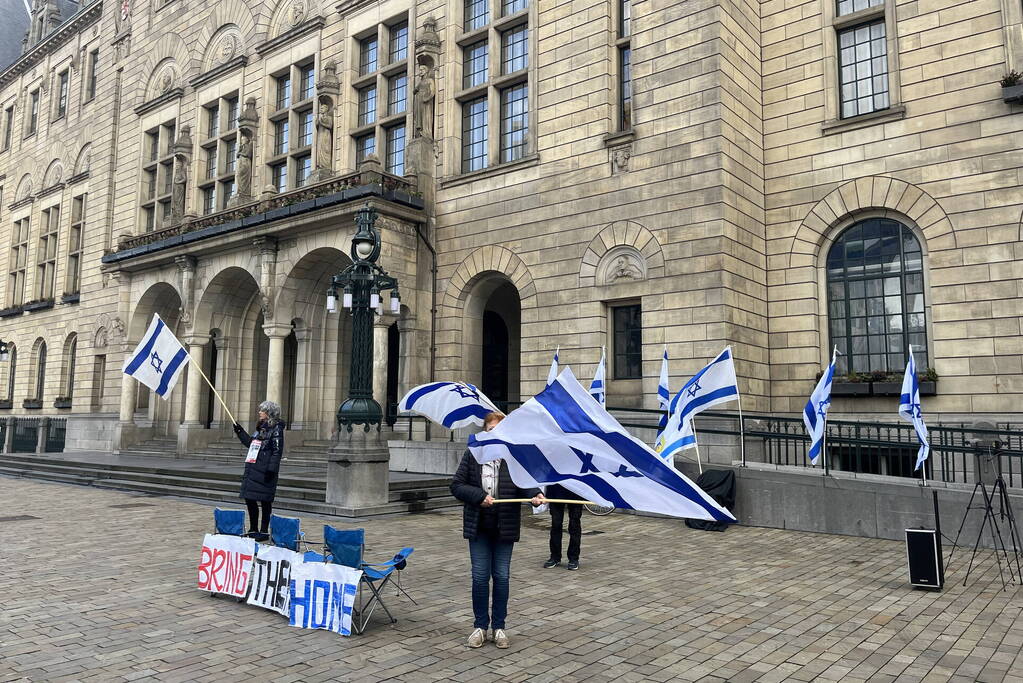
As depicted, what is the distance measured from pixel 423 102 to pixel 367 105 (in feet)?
10.8

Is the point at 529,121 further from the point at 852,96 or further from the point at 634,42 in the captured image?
the point at 852,96

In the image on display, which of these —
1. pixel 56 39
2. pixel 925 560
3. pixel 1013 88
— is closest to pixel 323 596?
pixel 925 560

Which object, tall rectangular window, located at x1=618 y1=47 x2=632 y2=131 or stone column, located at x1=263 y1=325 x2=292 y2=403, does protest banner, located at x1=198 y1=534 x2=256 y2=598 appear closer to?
tall rectangular window, located at x1=618 y1=47 x2=632 y2=131

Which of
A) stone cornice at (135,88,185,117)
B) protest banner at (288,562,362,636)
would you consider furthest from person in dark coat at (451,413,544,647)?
stone cornice at (135,88,185,117)

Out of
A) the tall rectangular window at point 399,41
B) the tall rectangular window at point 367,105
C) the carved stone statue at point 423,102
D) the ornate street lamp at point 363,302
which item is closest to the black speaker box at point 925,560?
the ornate street lamp at point 363,302

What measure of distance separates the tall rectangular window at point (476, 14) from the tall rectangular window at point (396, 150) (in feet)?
12.4

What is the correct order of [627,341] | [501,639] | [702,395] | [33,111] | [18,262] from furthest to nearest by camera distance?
[33,111] → [18,262] → [627,341] → [702,395] → [501,639]

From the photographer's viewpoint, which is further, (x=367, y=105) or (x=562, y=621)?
(x=367, y=105)

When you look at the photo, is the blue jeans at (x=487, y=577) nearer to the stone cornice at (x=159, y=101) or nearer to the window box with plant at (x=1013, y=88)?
the window box with plant at (x=1013, y=88)

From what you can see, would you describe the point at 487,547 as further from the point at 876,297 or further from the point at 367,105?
the point at 367,105

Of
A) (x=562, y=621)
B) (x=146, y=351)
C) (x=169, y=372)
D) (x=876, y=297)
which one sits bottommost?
(x=562, y=621)

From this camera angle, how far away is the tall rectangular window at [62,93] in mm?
41750

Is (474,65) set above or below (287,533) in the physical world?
above

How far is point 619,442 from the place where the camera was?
6.05 meters
